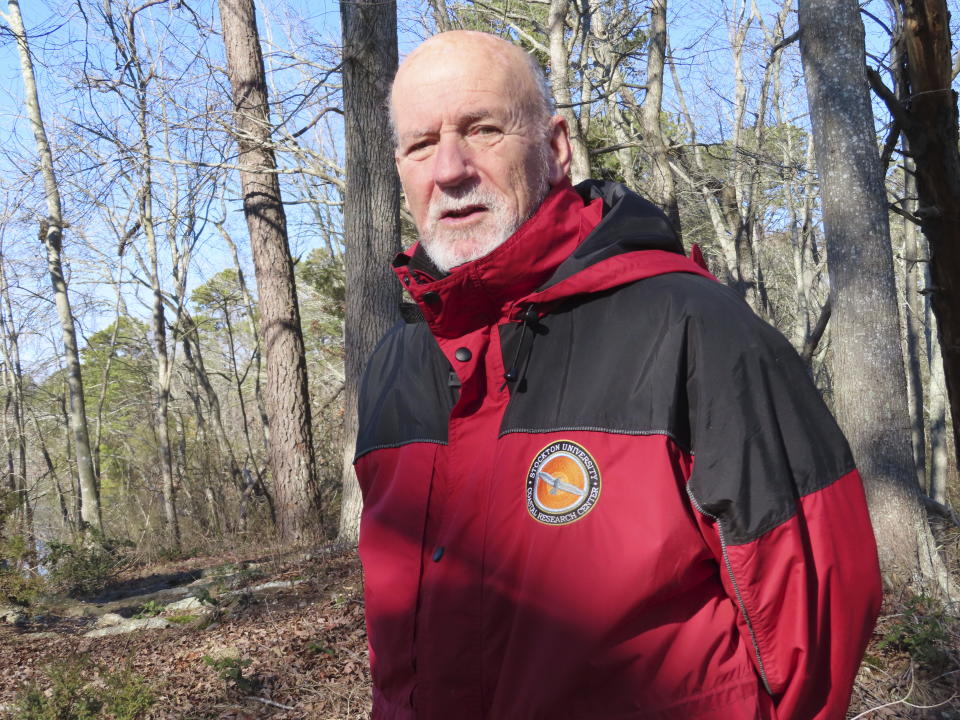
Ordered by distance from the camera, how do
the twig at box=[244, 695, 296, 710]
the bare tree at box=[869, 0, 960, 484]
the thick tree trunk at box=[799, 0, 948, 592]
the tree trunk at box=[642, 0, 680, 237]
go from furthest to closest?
the tree trunk at box=[642, 0, 680, 237] → the bare tree at box=[869, 0, 960, 484] → the thick tree trunk at box=[799, 0, 948, 592] → the twig at box=[244, 695, 296, 710]

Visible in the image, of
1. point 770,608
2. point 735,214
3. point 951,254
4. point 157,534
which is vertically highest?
point 735,214

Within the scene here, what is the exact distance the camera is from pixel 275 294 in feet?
36.7

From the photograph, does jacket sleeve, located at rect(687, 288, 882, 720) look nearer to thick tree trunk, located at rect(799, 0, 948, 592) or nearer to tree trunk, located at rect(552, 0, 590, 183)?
thick tree trunk, located at rect(799, 0, 948, 592)

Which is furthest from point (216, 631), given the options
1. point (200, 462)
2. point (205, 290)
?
point (205, 290)

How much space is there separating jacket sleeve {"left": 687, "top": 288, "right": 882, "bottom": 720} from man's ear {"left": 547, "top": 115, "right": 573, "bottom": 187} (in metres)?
0.55

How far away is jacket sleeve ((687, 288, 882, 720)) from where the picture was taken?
1.27 meters

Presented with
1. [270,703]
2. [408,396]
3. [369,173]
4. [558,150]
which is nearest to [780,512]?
[408,396]

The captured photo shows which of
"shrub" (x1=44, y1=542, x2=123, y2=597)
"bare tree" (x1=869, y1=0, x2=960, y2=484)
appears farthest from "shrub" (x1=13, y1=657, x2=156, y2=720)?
"bare tree" (x1=869, y1=0, x2=960, y2=484)

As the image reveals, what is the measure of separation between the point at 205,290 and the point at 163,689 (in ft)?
69.0

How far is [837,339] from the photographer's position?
5527 millimetres

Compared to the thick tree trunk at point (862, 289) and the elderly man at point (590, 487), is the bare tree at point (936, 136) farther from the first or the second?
the elderly man at point (590, 487)

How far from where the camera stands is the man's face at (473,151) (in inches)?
65.7

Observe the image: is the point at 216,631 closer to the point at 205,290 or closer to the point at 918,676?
the point at 918,676

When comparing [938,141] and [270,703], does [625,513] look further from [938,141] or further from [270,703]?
[938,141]
